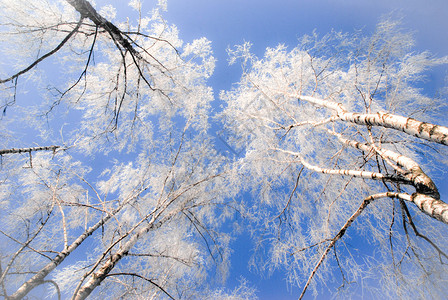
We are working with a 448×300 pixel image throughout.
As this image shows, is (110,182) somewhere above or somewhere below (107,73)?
below

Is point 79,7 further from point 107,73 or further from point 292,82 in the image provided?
point 292,82

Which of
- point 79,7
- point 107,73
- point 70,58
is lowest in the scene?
point 79,7

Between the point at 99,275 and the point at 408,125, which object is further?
the point at 99,275

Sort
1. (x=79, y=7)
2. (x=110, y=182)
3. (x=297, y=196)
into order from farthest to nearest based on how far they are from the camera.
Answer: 1. (x=110, y=182)
2. (x=297, y=196)
3. (x=79, y=7)

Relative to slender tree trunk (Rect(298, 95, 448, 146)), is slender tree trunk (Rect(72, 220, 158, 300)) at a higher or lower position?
lower

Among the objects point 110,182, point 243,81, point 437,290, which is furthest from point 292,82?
point 110,182

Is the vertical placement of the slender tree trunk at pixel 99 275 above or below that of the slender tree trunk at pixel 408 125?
below

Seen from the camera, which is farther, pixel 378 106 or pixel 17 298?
pixel 378 106

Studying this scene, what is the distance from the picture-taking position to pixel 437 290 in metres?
2.60

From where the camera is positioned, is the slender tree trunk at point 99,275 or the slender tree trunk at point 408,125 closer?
the slender tree trunk at point 408,125

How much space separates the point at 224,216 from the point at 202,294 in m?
2.20

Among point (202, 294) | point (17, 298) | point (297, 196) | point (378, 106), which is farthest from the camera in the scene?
point (202, 294)

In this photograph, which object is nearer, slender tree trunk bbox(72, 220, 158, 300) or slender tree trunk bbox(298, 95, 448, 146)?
slender tree trunk bbox(298, 95, 448, 146)

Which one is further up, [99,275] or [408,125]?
[408,125]
